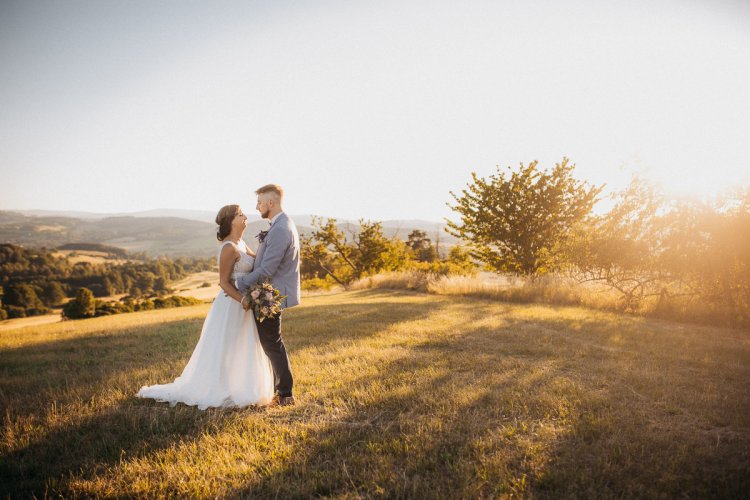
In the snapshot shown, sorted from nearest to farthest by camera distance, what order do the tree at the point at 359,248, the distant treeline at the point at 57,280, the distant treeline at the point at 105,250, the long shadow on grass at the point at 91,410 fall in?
the long shadow on grass at the point at 91,410 → the tree at the point at 359,248 → the distant treeline at the point at 57,280 → the distant treeline at the point at 105,250

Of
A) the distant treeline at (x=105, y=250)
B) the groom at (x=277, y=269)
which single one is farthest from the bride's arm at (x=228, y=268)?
the distant treeline at (x=105, y=250)

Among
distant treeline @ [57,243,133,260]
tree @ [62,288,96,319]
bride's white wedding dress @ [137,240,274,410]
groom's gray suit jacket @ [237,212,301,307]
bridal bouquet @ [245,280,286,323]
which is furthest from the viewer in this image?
distant treeline @ [57,243,133,260]

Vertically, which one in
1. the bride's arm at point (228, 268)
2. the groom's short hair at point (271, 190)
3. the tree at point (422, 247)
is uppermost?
the groom's short hair at point (271, 190)

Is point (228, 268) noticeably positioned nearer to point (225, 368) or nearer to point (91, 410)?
point (225, 368)

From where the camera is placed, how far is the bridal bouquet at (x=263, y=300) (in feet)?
13.7

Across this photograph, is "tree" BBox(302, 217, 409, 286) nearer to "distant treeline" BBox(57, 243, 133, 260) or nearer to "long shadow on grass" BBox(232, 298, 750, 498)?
"long shadow on grass" BBox(232, 298, 750, 498)

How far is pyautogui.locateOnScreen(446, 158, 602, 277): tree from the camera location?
1828 centimetres

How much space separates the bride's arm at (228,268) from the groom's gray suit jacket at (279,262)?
0.12m

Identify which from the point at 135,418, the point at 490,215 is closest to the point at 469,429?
the point at 135,418

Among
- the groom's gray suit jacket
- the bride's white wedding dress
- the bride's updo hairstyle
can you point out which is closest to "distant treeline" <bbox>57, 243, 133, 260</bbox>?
the bride's white wedding dress

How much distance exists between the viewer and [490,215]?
19281 millimetres

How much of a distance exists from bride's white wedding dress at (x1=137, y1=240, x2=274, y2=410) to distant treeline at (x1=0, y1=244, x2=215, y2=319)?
2705 inches

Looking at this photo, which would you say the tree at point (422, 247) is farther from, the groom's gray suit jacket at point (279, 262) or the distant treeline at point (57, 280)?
the groom's gray suit jacket at point (279, 262)

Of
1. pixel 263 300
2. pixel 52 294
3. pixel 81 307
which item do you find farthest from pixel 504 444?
pixel 52 294
